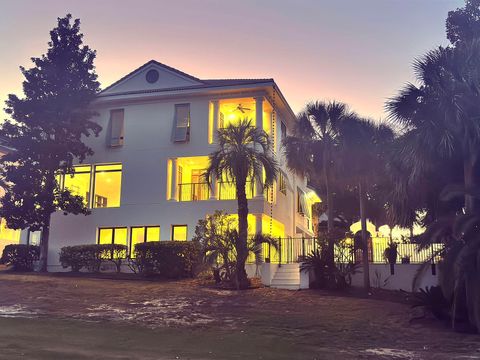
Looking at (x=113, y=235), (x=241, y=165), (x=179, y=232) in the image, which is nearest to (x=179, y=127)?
(x=179, y=232)

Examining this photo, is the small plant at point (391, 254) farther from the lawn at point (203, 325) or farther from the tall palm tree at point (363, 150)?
the lawn at point (203, 325)

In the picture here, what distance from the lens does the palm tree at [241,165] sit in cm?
2062

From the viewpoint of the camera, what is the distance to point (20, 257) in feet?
86.1

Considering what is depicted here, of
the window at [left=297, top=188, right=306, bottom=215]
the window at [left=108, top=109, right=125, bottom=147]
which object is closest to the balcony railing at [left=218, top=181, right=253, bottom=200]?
the window at [left=108, top=109, right=125, bottom=147]

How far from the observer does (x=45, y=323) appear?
1438 centimetres

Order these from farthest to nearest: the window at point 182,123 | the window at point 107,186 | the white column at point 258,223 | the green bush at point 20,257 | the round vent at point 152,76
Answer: the window at point 107,186
the round vent at point 152,76
the window at point 182,123
the green bush at point 20,257
the white column at point 258,223

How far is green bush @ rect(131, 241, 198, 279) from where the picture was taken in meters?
22.6

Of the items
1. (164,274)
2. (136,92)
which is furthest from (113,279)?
(136,92)

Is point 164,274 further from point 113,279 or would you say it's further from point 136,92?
point 136,92

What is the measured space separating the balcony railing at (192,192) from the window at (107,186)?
334cm

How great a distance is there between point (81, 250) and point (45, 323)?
35.1ft

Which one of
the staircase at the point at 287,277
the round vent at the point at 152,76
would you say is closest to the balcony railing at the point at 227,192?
the staircase at the point at 287,277

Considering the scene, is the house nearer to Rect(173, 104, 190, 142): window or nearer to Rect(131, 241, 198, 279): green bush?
Rect(173, 104, 190, 142): window

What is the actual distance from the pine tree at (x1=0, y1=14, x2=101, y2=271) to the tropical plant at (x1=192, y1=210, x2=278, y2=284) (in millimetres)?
7490
